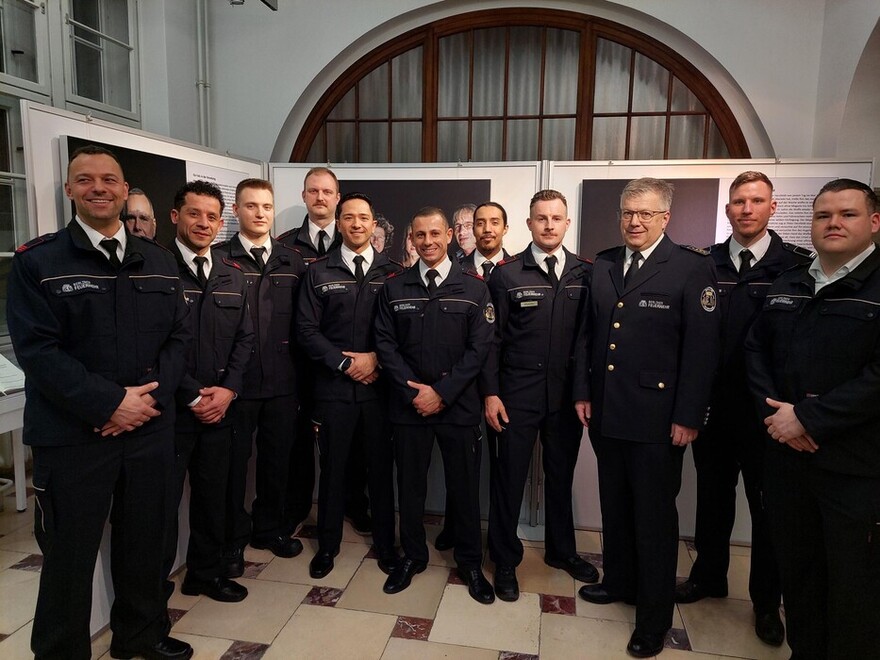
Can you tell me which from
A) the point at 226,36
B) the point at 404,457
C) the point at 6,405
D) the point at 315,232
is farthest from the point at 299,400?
the point at 226,36

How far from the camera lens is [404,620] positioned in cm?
263

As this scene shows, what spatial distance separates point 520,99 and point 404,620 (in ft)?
13.3

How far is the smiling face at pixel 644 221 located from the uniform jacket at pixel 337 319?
127 cm

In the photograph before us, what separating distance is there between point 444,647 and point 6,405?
212 cm

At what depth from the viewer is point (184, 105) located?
4785 millimetres

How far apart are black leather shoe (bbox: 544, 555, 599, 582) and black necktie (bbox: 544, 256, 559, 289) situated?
146 cm

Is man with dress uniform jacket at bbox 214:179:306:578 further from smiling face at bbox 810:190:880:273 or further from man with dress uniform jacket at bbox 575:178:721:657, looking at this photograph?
smiling face at bbox 810:190:880:273

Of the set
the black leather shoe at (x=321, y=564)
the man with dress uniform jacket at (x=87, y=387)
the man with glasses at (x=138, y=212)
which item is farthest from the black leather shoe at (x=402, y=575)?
the man with glasses at (x=138, y=212)

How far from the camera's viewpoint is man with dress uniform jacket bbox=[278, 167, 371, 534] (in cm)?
340

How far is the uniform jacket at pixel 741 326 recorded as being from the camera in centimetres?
256

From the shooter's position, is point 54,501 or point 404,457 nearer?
point 54,501

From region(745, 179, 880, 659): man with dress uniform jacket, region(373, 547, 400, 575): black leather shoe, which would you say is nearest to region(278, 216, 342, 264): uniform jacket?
region(373, 547, 400, 575): black leather shoe

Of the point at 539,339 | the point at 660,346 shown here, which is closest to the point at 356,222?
the point at 539,339

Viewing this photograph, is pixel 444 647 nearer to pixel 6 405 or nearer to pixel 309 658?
pixel 309 658
